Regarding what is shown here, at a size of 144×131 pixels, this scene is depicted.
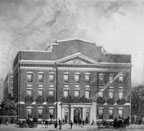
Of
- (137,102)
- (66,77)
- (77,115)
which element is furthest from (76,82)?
(137,102)

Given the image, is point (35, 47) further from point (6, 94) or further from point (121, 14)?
point (121, 14)

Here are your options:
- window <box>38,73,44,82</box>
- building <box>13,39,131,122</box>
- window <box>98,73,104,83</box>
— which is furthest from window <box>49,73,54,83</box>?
window <box>98,73,104,83</box>

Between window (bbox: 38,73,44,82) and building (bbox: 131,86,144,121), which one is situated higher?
window (bbox: 38,73,44,82)

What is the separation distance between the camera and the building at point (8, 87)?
6.31 metres

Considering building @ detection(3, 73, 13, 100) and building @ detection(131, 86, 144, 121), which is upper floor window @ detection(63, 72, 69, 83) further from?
building @ detection(131, 86, 144, 121)

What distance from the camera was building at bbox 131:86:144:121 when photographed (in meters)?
6.70

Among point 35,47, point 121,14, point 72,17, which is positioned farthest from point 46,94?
point 121,14

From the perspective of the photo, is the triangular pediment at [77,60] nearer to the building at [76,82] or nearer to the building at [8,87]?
the building at [76,82]

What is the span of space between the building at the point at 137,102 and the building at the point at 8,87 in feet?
6.31

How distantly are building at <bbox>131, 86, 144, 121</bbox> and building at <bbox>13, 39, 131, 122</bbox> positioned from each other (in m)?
0.08

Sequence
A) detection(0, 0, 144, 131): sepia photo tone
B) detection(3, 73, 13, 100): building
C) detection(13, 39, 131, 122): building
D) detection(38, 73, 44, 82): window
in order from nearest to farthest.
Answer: detection(3, 73, 13, 100): building
detection(0, 0, 144, 131): sepia photo tone
detection(13, 39, 131, 122): building
detection(38, 73, 44, 82): window

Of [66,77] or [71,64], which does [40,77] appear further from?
[71,64]

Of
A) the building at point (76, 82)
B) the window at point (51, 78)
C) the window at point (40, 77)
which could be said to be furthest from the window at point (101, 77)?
the window at point (40, 77)

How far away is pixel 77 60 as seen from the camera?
6.62 metres
